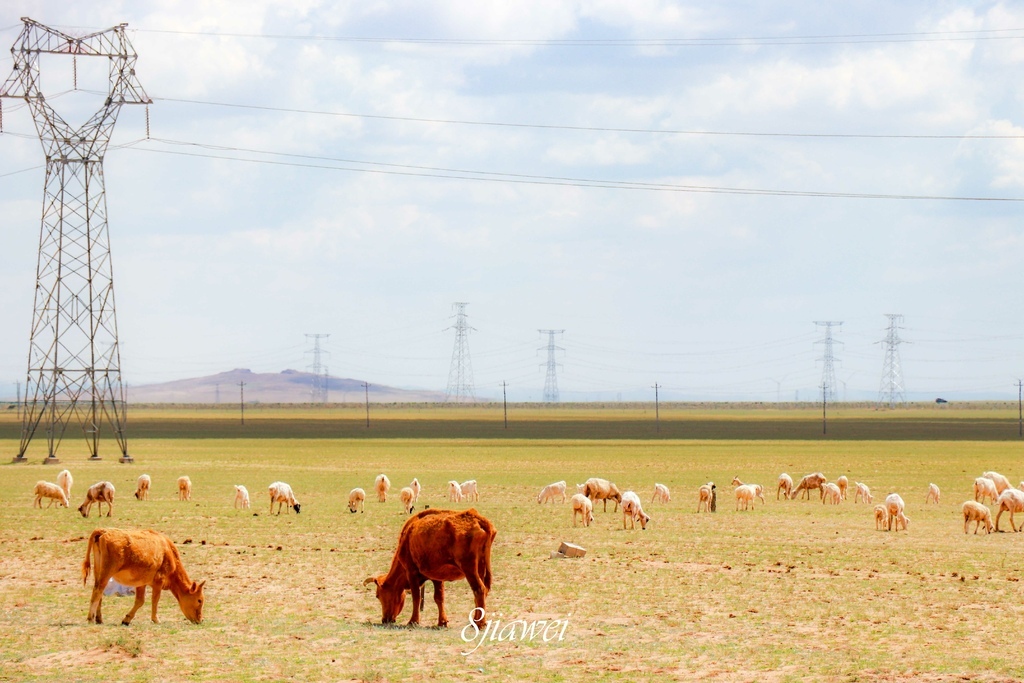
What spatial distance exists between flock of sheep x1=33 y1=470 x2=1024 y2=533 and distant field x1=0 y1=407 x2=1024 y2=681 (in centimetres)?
53

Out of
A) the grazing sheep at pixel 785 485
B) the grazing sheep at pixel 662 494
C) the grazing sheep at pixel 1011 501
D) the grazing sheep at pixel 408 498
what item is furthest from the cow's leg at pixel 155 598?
the grazing sheep at pixel 785 485

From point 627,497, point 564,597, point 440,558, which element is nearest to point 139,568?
point 440,558

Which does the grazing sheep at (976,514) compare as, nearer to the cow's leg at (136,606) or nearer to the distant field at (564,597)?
the distant field at (564,597)

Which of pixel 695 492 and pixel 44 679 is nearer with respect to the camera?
pixel 44 679

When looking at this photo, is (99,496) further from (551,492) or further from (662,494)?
(662,494)

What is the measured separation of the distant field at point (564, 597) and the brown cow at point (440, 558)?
520 millimetres

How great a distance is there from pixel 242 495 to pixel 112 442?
47.6 meters

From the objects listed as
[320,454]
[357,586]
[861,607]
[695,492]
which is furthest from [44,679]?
[320,454]

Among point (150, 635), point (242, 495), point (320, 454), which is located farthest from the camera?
point (320, 454)

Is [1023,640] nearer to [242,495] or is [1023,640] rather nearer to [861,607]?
[861,607]

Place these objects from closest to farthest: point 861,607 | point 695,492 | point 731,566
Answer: point 861,607, point 731,566, point 695,492

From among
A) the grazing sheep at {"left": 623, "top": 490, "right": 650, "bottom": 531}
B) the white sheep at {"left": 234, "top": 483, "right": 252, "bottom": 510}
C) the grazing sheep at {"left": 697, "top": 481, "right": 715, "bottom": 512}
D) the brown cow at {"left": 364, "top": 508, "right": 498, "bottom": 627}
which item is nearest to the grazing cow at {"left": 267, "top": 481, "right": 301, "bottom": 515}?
the white sheep at {"left": 234, "top": 483, "right": 252, "bottom": 510}

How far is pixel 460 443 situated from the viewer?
266 feet

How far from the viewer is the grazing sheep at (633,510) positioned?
91.5 feet
